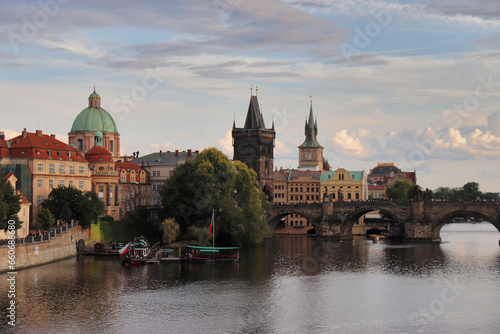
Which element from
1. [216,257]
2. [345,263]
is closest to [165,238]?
[216,257]

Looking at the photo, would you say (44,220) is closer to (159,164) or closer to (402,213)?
(159,164)

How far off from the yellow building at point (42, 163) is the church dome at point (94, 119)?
44.2 metres

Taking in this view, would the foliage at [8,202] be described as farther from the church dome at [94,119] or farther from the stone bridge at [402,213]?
the church dome at [94,119]

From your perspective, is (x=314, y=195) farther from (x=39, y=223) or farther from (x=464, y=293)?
(x=464, y=293)

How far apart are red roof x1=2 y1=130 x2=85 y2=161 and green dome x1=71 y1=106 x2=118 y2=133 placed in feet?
138

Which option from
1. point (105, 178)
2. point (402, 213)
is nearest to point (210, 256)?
point (105, 178)

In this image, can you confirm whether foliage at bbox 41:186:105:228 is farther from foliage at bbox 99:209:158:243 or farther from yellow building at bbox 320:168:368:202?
yellow building at bbox 320:168:368:202

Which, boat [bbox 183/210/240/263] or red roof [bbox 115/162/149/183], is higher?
red roof [bbox 115/162/149/183]

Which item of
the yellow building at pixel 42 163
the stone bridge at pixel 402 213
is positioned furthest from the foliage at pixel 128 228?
the stone bridge at pixel 402 213

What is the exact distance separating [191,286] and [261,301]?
10898 mm

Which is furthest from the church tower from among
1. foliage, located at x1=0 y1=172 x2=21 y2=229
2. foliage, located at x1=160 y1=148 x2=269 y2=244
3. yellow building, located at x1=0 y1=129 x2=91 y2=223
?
foliage, located at x1=0 y1=172 x2=21 y2=229

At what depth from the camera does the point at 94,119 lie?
163m

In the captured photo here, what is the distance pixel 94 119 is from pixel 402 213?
69.2 metres

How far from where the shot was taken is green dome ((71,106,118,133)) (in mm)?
162250
